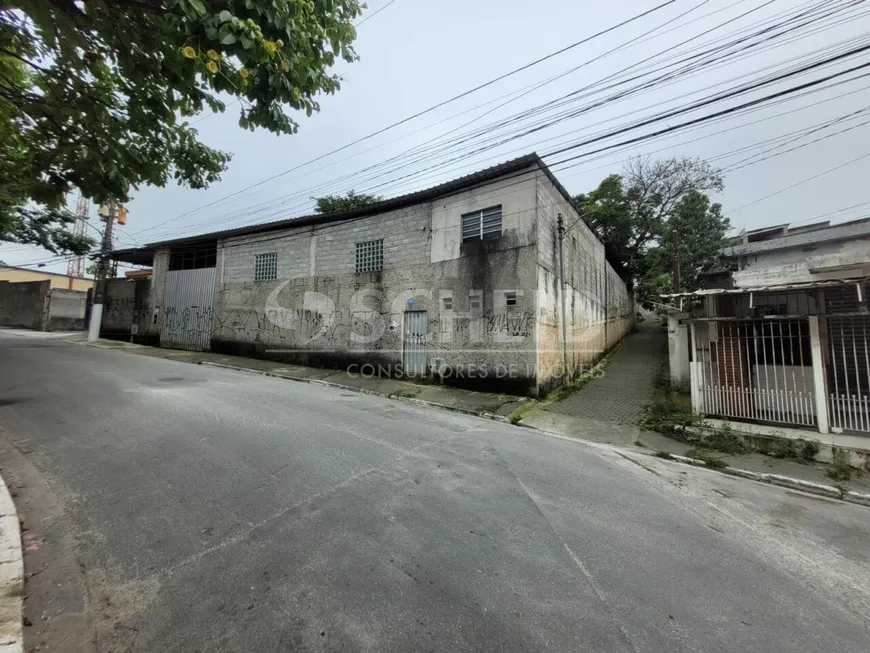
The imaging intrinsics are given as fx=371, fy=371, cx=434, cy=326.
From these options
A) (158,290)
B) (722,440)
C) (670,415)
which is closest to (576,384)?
(670,415)

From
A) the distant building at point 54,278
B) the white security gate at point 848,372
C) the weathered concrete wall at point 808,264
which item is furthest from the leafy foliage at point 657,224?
the distant building at point 54,278

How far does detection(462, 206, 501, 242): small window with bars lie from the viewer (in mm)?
10615

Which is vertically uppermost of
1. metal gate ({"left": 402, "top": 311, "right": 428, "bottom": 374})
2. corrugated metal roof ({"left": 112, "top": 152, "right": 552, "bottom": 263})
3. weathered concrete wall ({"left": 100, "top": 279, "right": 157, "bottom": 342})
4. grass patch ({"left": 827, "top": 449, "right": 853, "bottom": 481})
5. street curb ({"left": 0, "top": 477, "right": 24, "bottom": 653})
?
corrugated metal roof ({"left": 112, "top": 152, "right": 552, "bottom": 263})

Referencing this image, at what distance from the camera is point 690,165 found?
67.8 ft

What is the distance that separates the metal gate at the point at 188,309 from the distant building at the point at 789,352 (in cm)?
1824

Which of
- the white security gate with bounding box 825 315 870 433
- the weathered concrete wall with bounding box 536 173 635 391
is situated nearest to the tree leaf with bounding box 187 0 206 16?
the weathered concrete wall with bounding box 536 173 635 391

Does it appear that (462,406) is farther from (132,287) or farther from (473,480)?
(132,287)

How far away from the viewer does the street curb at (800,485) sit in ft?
16.2

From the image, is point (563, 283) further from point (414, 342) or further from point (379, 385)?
point (379, 385)

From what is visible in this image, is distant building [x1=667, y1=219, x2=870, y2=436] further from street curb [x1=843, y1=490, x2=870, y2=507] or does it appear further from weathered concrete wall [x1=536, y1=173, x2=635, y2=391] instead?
weathered concrete wall [x1=536, y1=173, x2=635, y2=391]

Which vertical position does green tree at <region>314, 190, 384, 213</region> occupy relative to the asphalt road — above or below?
above

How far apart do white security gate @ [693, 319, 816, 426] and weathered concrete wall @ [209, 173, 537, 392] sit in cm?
372

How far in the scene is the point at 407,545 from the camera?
2.83 metres

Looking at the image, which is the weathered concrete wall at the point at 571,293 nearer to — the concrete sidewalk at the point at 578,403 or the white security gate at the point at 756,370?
the concrete sidewalk at the point at 578,403
